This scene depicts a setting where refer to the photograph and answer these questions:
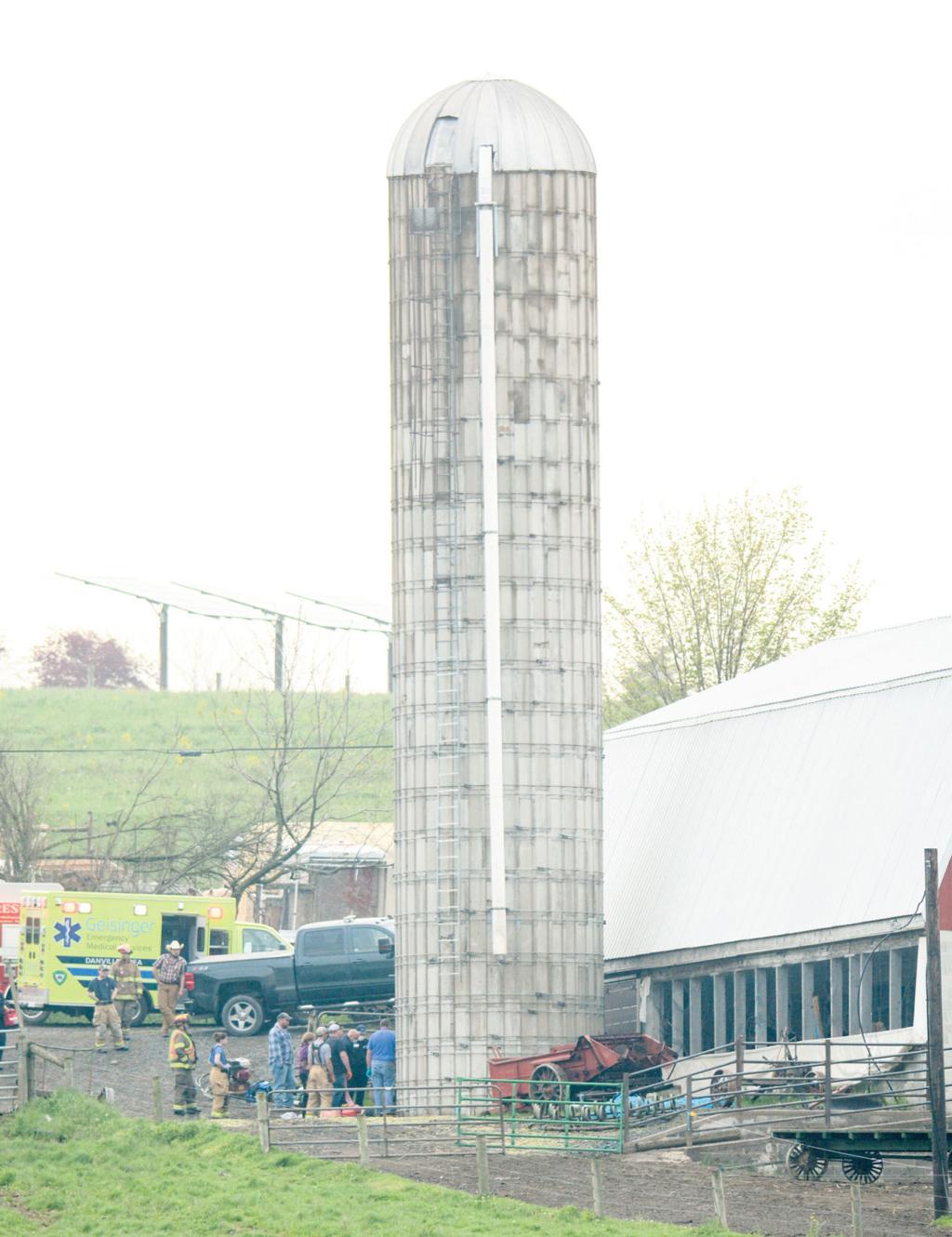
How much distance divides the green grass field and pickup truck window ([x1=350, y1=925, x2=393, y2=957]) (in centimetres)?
1117

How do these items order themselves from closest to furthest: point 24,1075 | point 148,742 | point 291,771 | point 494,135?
point 24,1075 → point 494,135 → point 291,771 → point 148,742

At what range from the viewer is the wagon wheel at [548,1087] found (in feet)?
118

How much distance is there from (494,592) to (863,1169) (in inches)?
498

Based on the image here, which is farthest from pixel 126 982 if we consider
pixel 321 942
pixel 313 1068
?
pixel 313 1068

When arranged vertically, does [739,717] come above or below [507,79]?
below

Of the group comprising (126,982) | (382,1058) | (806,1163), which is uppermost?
(126,982)

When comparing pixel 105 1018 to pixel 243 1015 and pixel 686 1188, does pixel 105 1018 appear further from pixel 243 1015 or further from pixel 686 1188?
pixel 686 1188

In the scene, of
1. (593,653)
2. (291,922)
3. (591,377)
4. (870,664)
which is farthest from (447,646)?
(291,922)

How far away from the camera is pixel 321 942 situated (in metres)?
45.4

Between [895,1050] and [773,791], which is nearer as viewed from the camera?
[895,1050]

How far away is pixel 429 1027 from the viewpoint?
39.2m

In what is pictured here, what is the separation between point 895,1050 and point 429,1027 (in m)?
9.16

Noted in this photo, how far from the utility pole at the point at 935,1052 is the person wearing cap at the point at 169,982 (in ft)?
58.3

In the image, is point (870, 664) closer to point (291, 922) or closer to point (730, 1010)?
point (730, 1010)
